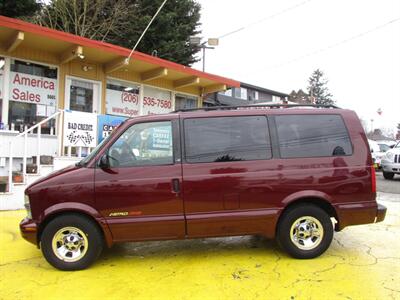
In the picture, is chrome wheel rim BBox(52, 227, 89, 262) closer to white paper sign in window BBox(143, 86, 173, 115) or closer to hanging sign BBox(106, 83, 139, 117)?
hanging sign BBox(106, 83, 139, 117)

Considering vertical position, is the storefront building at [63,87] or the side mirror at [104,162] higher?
the storefront building at [63,87]

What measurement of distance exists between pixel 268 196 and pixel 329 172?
2.81 feet

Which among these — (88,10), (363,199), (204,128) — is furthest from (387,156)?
(88,10)

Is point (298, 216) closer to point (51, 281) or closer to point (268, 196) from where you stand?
point (268, 196)

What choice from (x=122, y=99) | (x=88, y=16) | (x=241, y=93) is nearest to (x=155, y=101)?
(x=122, y=99)

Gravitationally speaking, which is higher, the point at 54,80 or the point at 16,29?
the point at 16,29

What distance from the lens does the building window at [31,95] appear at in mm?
9625

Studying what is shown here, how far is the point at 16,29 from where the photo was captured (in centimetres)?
859

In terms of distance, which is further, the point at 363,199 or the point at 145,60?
the point at 145,60

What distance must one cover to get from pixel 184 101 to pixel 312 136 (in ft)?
30.7

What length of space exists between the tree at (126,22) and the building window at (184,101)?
6.59 meters

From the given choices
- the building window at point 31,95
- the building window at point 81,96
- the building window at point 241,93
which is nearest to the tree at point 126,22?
the building window at point 81,96

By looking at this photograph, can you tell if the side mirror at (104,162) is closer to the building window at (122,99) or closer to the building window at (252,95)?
the building window at (122,99)

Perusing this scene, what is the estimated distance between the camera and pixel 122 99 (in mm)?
12094
